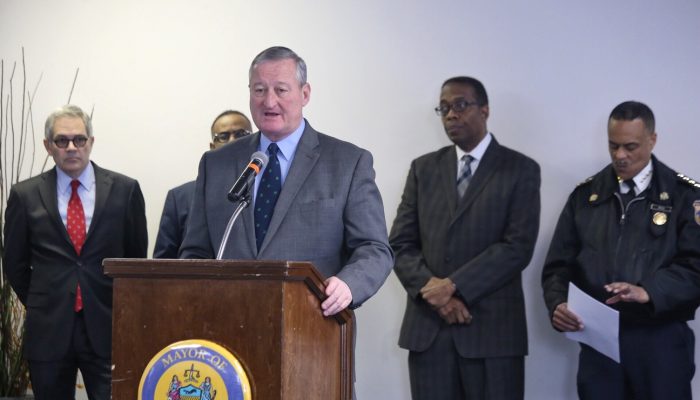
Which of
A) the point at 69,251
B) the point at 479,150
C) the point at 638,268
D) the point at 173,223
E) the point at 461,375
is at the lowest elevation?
the point at 461,375

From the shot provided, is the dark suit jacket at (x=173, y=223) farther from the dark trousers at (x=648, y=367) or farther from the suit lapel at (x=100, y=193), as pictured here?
the dark trousers at (x=648, y=367)

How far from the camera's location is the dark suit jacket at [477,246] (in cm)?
406

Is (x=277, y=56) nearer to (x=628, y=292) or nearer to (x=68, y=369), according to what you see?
(x=628, y=292)

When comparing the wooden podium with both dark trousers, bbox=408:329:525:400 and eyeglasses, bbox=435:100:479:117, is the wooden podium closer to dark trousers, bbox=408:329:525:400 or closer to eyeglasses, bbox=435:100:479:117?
dark trousers, bbox=408:329:525:400

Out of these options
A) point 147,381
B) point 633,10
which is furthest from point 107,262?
point 633,10

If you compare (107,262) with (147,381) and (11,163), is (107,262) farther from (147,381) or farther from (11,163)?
(11,163)

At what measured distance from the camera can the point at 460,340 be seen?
4055 mm

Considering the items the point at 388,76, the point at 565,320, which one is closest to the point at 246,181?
the point at 565,320

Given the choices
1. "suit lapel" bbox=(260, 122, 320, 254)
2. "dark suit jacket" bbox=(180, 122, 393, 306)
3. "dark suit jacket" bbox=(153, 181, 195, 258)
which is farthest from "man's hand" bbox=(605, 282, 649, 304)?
"dark suit jacket" bbox=(153, 181, 195, 258)

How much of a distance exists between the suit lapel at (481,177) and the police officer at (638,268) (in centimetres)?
44

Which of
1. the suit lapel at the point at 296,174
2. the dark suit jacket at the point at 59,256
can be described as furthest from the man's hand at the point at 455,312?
the suit lapel at the point at 296,174

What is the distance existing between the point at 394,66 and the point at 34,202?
193 centimetres

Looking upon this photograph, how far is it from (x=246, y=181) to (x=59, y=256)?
85.7 inches

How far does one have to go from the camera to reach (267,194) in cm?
267
